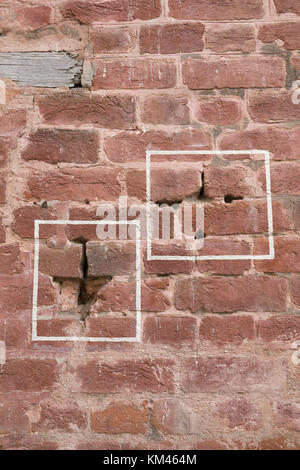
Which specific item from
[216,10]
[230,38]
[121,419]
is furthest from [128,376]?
[216,10]

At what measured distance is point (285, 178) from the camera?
6.14 ft

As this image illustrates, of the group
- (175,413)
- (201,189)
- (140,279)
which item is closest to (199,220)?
(201,189)

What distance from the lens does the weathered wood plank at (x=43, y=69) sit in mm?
1951

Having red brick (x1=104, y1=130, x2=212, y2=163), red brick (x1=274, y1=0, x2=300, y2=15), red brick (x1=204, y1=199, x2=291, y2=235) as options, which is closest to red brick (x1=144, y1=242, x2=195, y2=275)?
red brick (x1=204, y1=199, x2=291, y2=235)

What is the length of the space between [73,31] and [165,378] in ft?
4.63

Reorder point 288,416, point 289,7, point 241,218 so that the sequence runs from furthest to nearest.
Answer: point 289,7 → point 241,218 → point 288,416

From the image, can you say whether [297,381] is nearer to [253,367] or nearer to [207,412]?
[253,367]

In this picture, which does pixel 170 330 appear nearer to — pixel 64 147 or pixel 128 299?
pixel 128 299

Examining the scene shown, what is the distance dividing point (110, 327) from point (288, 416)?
72cm

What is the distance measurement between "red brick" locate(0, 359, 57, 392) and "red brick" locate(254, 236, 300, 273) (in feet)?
2.82

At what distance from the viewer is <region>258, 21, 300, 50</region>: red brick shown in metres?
1.93

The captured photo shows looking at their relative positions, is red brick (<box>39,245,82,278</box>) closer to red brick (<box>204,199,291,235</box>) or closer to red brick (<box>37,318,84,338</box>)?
red brick (<box>37,318,84,338</box>)

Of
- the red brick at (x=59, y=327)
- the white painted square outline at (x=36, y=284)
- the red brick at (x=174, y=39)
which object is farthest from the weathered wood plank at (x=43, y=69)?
the red brick at (x=59, y=327)

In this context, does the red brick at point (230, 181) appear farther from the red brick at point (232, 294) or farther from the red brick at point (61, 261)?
the red brick at point (61, 261)
